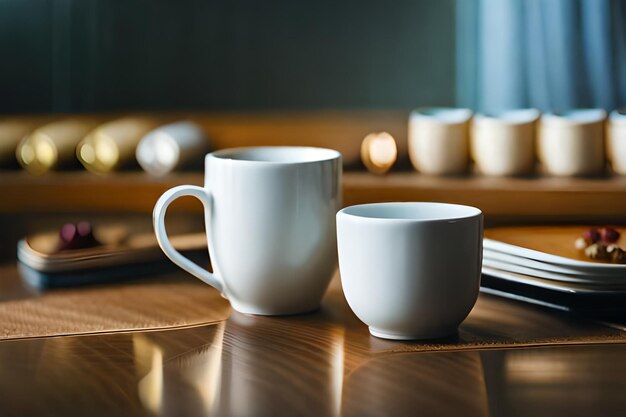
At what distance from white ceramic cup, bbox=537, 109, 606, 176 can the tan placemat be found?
20.4 inches

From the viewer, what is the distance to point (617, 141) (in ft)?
3.55

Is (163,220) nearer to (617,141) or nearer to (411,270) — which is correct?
(411,270)

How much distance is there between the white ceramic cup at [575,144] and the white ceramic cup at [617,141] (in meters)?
0.01

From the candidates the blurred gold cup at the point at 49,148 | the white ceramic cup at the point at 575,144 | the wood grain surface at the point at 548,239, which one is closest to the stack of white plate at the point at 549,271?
the wood grain surface at the point at 548,239

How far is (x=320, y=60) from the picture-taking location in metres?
1.38

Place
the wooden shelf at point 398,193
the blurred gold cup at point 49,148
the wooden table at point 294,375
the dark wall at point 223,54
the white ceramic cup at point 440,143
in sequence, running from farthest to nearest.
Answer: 1. the dark wall at point 223,54
2. the blurred gold cup at point 49,148
3. the white ceramic cup at point 440,143
4. the wooden shelf at point 398,193
5. the wooden table at point 294,375

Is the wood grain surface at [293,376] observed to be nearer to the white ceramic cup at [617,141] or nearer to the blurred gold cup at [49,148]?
the white ceramic cup at [617,141]

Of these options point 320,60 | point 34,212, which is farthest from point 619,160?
point 34,212

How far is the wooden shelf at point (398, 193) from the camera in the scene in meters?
1.03

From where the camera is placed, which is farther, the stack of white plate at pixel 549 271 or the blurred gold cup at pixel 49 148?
the blurred gold cup at pixel 49 148

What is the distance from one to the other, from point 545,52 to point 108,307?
0.83 m

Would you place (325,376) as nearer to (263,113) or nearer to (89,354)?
(89,354)

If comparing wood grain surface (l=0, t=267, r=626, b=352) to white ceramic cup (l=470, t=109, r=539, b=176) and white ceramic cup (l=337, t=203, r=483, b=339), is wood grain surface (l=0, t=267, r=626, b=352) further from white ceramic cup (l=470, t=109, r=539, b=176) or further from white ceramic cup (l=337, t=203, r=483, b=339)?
white ceramic cup (l=470, t=109, r=539, b=176)

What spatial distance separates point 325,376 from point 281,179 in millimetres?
188
